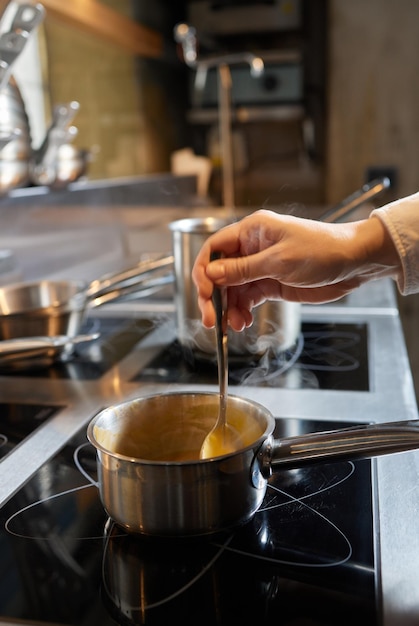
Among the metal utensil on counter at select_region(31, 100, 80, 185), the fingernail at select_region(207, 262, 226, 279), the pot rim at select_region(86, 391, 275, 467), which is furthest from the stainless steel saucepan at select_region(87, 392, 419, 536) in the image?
the metal utensil on counter at select_region(31, 100, 80, 185)

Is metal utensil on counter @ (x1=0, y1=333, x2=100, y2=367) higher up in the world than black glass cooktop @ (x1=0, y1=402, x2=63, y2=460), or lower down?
higher up

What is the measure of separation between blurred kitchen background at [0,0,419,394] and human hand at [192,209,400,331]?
1.58 metres

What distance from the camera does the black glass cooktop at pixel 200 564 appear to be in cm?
41

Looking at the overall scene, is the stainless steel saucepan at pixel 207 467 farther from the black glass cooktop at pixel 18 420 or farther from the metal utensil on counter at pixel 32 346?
the metal utensil on counter at pixel 32 346

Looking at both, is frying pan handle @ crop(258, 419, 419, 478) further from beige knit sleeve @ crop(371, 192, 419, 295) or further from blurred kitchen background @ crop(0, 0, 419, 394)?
blurred kitchen background @ crop(0, 0, 419, 394)

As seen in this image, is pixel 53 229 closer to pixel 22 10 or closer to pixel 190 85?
pixel 22 10

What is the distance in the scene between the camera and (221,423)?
1.83 ft

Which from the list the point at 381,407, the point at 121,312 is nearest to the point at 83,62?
the point at 121,312

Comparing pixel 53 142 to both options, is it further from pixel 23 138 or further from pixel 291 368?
pixel 291 368

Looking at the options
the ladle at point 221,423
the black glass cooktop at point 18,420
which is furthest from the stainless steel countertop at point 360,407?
the ladle at point 221,423

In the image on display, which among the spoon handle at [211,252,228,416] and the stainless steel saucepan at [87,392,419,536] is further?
the spoon handle at [211,252,228,416]

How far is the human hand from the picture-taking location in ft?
1.83

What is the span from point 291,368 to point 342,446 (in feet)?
1.28

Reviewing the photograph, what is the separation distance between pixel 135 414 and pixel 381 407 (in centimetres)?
31
